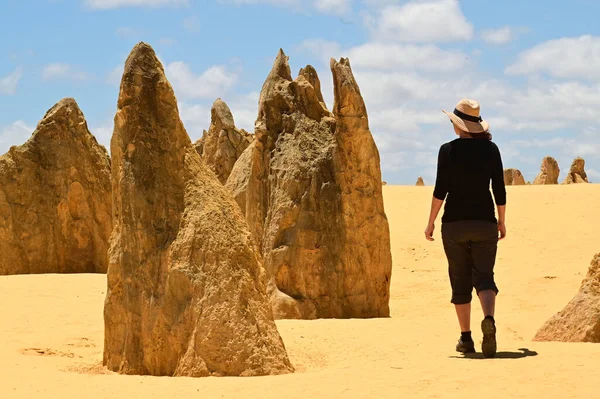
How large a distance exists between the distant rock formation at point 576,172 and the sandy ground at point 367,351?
17.3 metres

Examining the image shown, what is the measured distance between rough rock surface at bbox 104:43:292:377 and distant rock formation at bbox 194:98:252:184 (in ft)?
45.6

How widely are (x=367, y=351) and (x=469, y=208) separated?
7.33ft

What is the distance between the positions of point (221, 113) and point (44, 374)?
16.0 metres

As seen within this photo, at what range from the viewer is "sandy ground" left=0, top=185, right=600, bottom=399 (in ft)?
19.9

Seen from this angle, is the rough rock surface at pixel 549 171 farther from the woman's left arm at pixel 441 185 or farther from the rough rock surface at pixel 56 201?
the woman's left arm at pixel 441 185

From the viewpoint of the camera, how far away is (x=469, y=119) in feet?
24.1

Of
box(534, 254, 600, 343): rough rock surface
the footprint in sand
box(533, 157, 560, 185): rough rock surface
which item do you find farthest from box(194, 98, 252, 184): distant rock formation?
box(533, 157, 560, 185): rough rock surface

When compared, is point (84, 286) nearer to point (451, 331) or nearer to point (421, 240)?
point (451, 331)

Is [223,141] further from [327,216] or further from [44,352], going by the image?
[44,352]

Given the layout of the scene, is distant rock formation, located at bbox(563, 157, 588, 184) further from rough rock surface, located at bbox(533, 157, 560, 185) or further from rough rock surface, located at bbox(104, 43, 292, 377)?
rough rock surface, located at bbox(104, 43, 292, 377)

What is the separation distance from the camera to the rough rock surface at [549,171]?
1527 inches

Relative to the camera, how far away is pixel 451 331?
33.2 feet

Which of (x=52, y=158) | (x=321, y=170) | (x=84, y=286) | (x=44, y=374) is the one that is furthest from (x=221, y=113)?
(x=44, y=374)

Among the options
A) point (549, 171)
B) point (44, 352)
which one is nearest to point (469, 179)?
point (44, 352)
